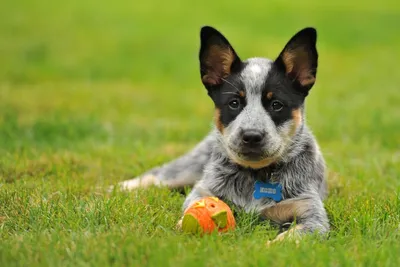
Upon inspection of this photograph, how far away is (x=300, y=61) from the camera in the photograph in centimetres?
588

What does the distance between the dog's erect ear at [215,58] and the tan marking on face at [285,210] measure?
119 centimetres

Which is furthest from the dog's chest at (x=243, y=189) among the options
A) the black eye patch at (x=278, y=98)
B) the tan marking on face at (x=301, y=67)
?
the tan marking on face at (x=301, y=67)

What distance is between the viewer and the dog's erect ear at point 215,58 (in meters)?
5.92

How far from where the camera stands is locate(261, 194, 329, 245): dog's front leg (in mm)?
5352

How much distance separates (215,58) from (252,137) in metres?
0.98

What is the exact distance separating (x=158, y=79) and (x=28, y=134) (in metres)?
6.90

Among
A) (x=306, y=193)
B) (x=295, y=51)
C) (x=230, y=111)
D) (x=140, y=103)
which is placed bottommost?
(x=140, y=103)

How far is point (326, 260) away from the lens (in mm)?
4395

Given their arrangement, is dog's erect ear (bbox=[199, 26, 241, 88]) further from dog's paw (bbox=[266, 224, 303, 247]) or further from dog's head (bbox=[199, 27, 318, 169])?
dog's paw (bbox=[266, 224, 303, 247])

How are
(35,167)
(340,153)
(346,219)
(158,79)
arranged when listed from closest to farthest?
(346,219) → (35,167) → (340,153) → (158,79)

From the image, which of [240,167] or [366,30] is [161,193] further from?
[366,30]

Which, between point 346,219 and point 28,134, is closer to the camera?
point 346,219

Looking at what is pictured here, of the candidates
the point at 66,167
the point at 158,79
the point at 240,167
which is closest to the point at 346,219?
the point at 240,167

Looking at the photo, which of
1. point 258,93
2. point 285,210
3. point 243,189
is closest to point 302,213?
point 285,210
